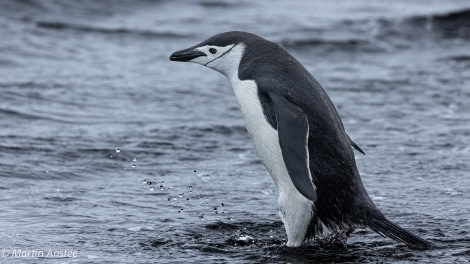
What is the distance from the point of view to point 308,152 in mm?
5438

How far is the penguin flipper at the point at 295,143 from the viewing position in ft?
16.9

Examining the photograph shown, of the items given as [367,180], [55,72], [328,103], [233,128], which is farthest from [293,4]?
[328,103]

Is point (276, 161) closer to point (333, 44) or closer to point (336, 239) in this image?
point (336, 239)

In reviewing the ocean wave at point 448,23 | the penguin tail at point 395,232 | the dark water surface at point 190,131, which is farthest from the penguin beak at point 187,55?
the ocean wave at point 448,23

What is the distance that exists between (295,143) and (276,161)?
0.32 meters

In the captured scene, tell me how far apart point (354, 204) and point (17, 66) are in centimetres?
633

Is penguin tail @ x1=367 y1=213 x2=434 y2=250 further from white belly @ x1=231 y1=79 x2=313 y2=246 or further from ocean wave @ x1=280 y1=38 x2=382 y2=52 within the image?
ocean wave @ x1=280 y1=38 x2=382 y2=52

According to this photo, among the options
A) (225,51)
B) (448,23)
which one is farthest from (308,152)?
(448,23)

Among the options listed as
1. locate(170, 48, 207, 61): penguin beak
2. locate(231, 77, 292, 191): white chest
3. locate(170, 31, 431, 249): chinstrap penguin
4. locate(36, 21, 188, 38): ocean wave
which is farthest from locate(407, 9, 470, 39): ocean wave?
locate(231, 77, 292, 191): white chest

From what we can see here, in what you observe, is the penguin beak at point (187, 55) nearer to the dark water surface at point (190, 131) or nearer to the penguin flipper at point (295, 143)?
the penguin flipper at point (295, 143)

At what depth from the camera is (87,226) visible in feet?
19.4

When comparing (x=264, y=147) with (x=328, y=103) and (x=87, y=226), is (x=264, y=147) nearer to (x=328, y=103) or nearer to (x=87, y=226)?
(x=328, y=103)

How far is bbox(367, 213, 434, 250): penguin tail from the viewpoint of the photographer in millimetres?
5367

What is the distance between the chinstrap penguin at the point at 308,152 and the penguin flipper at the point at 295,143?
32 mm
